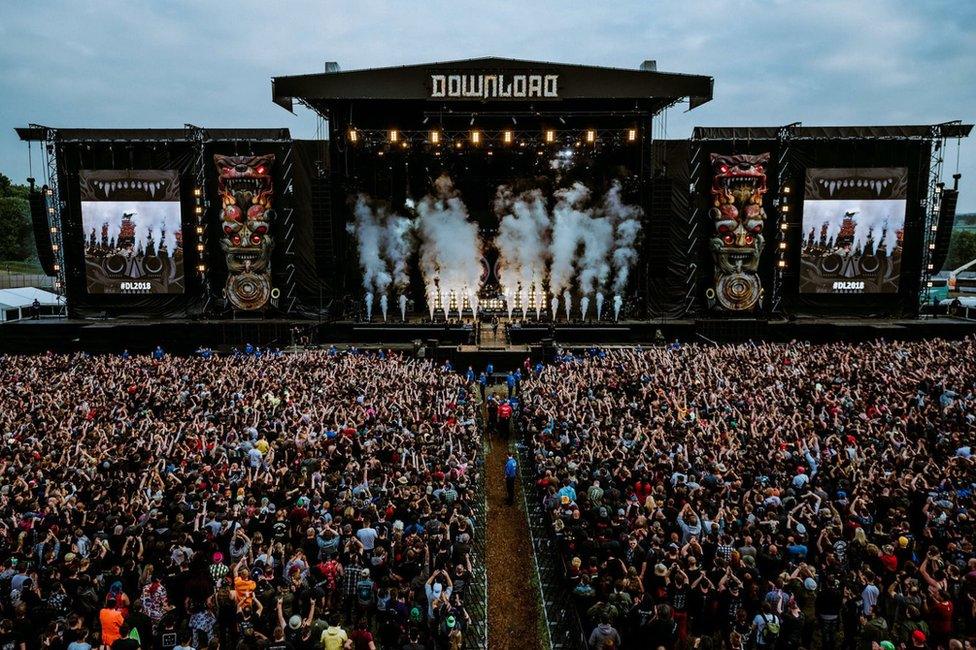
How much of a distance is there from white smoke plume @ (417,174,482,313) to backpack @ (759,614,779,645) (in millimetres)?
23984

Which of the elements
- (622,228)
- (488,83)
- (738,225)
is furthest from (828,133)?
(488,83)

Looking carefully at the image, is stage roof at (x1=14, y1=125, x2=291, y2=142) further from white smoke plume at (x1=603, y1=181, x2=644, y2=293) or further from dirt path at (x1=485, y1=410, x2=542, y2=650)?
dirt path at (x1=485, y1=410, x2=542, y2=650)

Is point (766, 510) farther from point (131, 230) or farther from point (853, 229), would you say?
point (131, 230)

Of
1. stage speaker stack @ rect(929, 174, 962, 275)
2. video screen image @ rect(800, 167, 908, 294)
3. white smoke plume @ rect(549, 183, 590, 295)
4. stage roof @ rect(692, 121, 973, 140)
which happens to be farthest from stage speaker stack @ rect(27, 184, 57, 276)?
stage speaker stack @ rect(929, 174, 962, 275)

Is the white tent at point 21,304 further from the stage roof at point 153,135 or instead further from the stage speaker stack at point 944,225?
the stage speaker stack at point 944,225

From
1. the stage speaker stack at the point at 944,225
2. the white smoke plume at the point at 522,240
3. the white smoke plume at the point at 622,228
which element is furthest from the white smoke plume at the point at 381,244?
the stage speaker stack at the point at 944,225

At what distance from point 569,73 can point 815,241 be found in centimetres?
1307

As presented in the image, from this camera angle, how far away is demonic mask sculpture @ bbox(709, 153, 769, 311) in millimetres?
26062

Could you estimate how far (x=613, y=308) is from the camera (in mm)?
28594

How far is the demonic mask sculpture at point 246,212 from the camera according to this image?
26203 millimetres

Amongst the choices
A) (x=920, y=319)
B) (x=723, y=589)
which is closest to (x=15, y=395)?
(x=723, y=589)

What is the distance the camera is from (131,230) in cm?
2659

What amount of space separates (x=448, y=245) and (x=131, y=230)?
46.0 feet

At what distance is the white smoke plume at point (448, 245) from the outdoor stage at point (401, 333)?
18.1 ft
